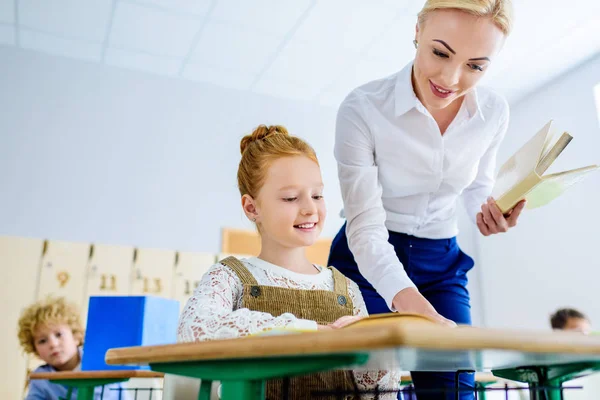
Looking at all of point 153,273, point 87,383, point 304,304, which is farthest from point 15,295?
point 304,304

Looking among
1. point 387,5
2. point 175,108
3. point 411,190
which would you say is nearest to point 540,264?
point 387,5

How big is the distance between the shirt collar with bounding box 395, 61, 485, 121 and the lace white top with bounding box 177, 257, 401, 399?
0.45 m

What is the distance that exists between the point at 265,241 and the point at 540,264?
3892 millimetres

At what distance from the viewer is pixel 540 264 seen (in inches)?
181

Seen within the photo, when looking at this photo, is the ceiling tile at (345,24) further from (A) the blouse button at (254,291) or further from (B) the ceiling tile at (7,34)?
(A) the blouse button at (254,291)

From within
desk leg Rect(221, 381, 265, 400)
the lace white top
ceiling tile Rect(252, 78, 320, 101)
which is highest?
ceiling tile Rect(252, 78, 320, 101)

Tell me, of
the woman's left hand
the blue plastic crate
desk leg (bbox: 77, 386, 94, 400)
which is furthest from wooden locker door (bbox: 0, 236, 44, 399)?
the woman's left hand

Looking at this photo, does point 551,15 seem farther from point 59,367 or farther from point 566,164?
point 59,367

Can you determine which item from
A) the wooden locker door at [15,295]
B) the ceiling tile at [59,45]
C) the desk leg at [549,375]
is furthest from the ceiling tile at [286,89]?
the desk leg at [549,375]

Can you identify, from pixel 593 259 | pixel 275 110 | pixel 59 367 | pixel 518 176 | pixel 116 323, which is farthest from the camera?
pixel 275 110

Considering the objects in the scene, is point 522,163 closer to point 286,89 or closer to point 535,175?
point 535,175

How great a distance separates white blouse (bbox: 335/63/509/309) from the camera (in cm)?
142

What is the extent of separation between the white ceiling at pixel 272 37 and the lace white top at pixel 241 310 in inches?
111

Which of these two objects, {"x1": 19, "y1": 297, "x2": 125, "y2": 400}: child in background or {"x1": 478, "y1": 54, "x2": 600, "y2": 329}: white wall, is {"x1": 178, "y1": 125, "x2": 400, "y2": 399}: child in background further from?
{"x1": 478, "y1": 54, "x2": 600, "y2": 329}: white wall
